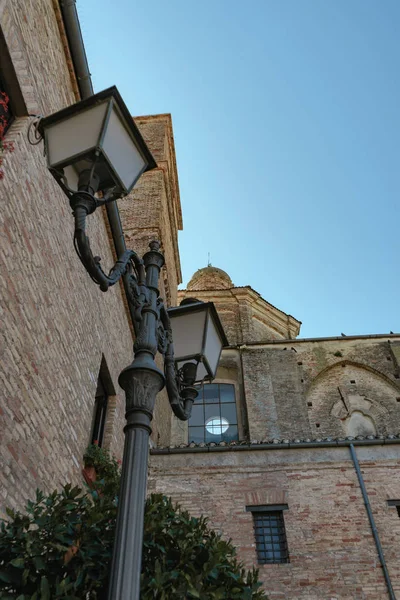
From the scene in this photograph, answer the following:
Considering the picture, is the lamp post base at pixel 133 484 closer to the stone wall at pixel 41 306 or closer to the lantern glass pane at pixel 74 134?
the lantern glass pane at pixel 74 134

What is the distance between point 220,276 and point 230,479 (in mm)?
18720

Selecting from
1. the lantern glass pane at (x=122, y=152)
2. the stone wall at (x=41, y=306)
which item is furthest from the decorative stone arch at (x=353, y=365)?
the lantern glass pane at (x=122, y=152)

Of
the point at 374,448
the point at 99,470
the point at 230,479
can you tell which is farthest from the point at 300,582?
the point at 99,470

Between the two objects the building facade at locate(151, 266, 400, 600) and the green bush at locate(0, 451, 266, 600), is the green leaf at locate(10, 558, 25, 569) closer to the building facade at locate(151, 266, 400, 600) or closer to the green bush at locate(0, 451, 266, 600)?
the green bush at locate(0, 451, 266, 600)

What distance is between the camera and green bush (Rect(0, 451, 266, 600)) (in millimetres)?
2666

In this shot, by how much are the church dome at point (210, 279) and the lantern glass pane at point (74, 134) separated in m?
24.4

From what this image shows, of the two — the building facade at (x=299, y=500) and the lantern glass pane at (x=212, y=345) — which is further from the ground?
the building facade at (x=299, y=500)

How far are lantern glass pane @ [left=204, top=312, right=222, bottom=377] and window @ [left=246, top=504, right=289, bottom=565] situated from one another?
695cm

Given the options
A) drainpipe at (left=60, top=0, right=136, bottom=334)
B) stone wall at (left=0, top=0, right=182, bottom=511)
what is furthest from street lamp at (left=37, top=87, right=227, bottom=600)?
drainpipe at (left=60, top=0, right=136, bottom=334)

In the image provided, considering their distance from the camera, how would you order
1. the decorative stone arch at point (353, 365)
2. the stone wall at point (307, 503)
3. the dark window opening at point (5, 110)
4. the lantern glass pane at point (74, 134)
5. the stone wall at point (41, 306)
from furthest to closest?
the decorative stone arch at point (353, 365) → the stone wall at point (307, 503) → the dark window opening at point (5, 110) → the stone wall at point (41, 306) → the lantern glass pane at point (74, 134)

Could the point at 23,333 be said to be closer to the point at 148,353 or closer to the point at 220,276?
the point at 148,353

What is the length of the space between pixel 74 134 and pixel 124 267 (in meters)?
0.83

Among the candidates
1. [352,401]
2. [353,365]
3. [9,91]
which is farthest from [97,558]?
[353,365]

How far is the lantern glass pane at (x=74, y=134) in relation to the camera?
3.08 m
